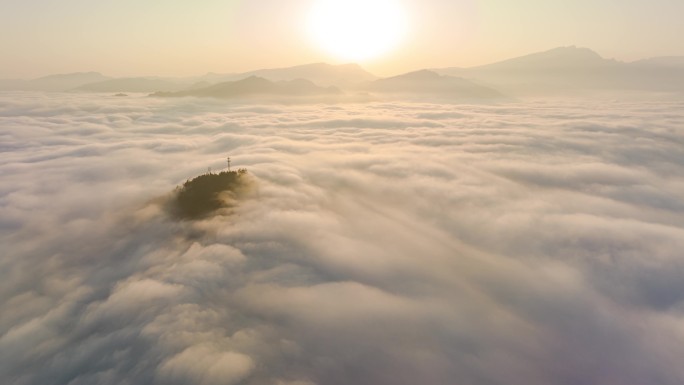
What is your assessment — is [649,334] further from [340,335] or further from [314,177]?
[314,177]

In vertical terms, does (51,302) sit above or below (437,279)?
below

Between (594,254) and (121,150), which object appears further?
(121,150)

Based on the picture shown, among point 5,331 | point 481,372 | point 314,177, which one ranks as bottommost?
point 5,331

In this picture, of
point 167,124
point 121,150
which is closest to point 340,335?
point 121,150

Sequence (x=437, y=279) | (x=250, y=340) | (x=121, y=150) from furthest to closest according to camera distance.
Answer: (x=121, y=150) → (x=437, y=279) → (x=250, y=340)

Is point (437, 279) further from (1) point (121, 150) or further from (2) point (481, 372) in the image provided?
(1) point (121, 150)

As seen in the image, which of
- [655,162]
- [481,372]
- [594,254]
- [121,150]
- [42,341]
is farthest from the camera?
[121,150]


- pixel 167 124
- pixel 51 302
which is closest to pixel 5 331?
pixel 51 302
